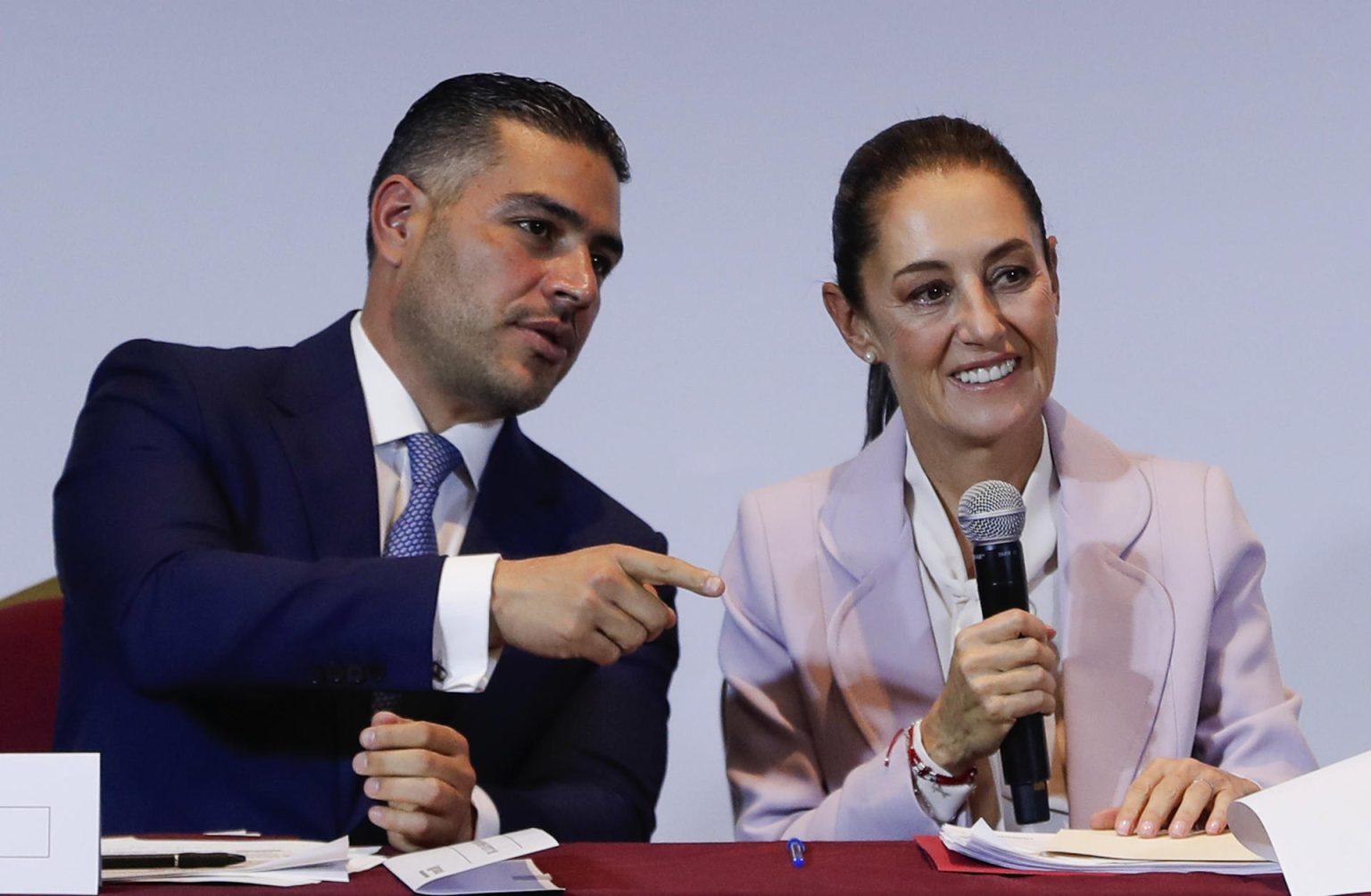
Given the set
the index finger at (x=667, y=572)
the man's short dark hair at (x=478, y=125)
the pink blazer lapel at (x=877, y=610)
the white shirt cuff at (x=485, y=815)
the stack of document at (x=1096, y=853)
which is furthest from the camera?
the man's short dark hair at (x=478, y=125)

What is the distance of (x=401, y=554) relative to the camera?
1.87 meters

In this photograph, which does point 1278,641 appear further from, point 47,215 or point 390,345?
point 47,215

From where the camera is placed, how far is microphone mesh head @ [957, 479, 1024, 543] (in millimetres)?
1541

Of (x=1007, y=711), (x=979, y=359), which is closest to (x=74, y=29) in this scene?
(x=979, y=359)

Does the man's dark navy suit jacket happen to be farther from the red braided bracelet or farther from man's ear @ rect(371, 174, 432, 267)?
the red braided bracelet

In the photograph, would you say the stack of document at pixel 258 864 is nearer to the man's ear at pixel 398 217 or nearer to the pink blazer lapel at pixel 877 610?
the pink blazer lapel at pixel 877 610

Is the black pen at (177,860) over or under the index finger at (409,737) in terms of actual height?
under

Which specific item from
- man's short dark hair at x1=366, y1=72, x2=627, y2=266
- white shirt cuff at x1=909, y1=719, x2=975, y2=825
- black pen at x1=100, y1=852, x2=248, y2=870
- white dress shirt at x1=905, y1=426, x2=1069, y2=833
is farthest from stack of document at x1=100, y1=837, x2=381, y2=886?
man's short dark hair at x1=366, y1=72, x2=627, y2=266

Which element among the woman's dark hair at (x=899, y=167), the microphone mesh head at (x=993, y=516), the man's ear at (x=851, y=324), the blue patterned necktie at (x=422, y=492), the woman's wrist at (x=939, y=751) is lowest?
the woman's wrist at (x=939, y=751)

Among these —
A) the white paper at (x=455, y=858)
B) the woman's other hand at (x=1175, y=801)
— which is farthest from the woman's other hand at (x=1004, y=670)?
the white paper at (x=455, y=858)

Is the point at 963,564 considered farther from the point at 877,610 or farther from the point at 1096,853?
the point at 1096,853

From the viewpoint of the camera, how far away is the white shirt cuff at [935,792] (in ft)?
5.61

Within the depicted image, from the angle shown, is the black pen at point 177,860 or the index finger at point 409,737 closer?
the black pen at point 177,860

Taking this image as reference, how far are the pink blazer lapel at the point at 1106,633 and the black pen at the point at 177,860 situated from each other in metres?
1.02
